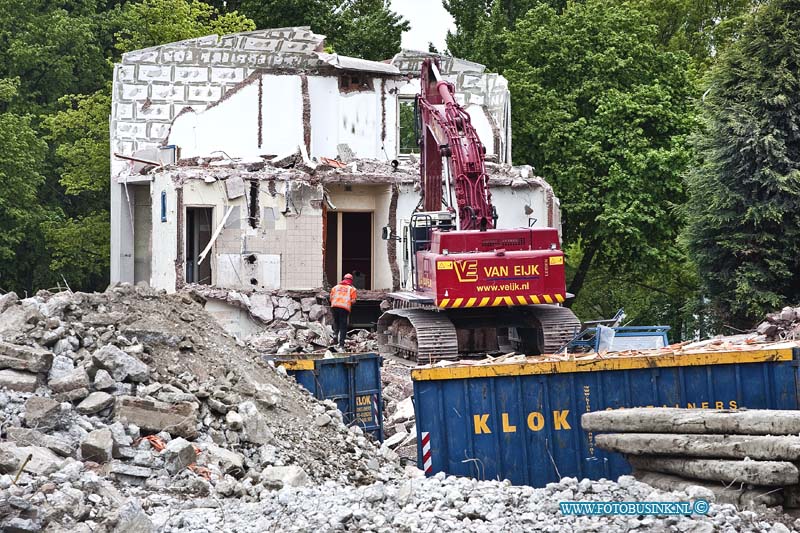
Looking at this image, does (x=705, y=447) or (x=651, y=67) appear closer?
(x=705, y=447)

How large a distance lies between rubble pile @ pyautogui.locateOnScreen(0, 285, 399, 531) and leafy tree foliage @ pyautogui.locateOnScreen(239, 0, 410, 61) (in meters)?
35.6

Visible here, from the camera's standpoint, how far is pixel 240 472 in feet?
41.5

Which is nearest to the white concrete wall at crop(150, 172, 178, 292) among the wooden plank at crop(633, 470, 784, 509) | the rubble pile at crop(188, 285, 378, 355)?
the rubble pile at crop(188, 285, 378, 355)

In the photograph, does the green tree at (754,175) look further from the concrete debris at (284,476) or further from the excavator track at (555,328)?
the concrete debris at (284,476)

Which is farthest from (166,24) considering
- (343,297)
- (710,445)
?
(710,445)

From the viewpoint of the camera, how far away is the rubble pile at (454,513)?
9930 millimetres

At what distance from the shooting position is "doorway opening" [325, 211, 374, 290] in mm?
32447

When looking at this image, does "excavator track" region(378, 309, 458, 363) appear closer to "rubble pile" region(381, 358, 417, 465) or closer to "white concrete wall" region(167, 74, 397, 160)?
"rubble pile" region(381, 358, 417, 465)

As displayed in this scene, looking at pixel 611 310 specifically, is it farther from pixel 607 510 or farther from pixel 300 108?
pixel 607 510

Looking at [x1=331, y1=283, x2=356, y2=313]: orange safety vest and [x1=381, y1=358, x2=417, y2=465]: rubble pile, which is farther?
[x1=331, y1=283, x2=356, y2=313]: orange safety vest

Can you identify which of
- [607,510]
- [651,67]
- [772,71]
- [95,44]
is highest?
[95,44]

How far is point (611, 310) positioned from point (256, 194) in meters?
17.6

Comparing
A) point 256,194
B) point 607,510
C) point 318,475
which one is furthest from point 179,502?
point 256,194

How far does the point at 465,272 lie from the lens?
72.9 ft
